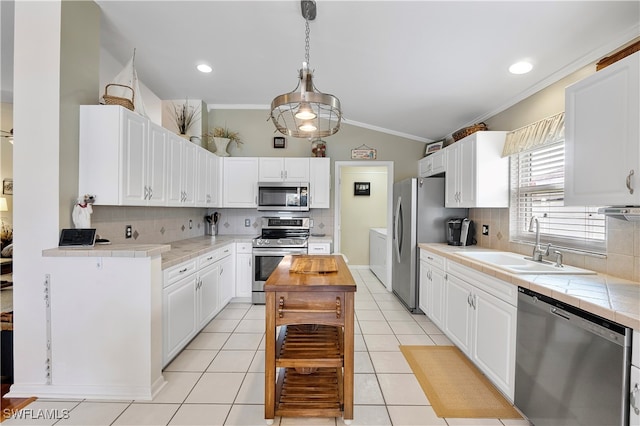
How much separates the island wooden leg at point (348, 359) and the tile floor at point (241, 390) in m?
0.10

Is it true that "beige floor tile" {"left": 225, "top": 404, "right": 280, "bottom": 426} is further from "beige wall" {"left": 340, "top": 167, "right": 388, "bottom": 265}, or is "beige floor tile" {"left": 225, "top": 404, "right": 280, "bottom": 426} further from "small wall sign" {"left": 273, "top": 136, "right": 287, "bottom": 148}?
"beige wall" {"left": 340, "top": 167, "right": 388, "bottom": 265}

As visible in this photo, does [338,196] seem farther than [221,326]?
Yes

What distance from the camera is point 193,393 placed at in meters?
1.97

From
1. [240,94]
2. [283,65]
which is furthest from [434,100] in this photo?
[240,94]

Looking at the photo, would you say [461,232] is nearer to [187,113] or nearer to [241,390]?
[241,390]

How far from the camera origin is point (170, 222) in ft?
11.1

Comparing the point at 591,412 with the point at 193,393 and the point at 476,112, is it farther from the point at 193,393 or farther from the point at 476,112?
the point at 476,112

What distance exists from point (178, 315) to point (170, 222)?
4.67 feet

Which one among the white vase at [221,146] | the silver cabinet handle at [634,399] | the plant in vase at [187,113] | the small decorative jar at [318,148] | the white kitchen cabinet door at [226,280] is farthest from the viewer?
the small decorative jar at [318,148]

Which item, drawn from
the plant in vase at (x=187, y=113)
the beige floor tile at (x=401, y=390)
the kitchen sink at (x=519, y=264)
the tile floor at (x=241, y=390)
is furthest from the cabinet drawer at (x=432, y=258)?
the plant in vase at (x=187, y=113)

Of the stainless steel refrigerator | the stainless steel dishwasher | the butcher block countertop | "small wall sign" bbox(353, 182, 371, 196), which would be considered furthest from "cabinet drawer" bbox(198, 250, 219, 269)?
"small wall sign" bbox(353, 182, 371, 196)

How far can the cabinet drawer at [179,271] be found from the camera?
2.16 meters

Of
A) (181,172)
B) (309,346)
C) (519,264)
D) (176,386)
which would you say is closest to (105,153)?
(181,172)

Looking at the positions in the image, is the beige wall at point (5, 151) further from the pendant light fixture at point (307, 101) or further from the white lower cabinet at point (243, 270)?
the pendant light fixture at point (307, 101)
